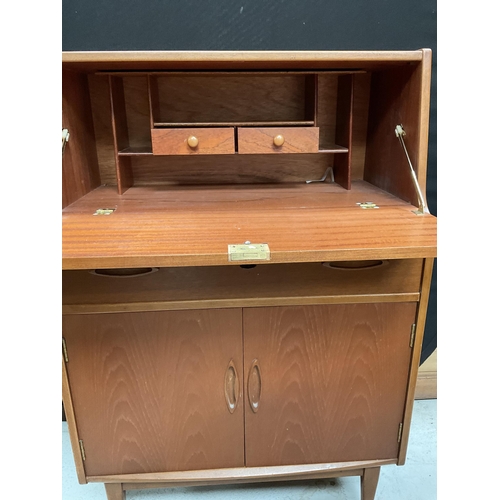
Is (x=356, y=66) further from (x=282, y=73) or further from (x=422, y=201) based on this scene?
(x=422, y=201)

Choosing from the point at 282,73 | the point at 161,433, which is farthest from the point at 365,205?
the point at 161,433

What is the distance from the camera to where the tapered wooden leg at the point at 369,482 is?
1.36m

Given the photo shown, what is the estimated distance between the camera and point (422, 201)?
1.11m

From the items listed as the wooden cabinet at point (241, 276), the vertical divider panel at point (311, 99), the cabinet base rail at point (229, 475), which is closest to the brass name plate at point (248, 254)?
the wooden cabinet at point (241, 276)

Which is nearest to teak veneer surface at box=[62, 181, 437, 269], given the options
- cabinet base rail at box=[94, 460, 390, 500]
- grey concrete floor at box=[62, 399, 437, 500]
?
cabinet base rail at box=[94, 460, 390, 500]

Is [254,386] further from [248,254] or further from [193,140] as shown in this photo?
[193,140]

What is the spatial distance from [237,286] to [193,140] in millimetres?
449

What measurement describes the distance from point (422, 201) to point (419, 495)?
1079 millimetres

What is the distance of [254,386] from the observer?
3.90 ft

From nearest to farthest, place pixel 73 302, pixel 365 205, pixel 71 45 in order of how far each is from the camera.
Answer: pixel 73 302 < pixel 365 205 < pixel 71 45

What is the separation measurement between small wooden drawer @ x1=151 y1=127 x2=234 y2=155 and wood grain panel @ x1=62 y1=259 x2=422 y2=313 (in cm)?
38

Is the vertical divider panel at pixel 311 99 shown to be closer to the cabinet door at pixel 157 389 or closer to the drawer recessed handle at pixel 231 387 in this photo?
the cabinet door at pixel 157 389

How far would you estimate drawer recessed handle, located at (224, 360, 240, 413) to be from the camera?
1.17 m

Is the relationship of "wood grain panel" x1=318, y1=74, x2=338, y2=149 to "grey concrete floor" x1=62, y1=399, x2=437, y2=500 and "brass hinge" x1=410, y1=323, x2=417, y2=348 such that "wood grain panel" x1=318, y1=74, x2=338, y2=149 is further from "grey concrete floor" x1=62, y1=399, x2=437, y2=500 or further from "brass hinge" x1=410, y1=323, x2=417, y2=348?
"grey concrete floor" x1=62, y1=399, x2=437, y2=500
